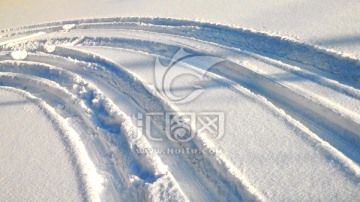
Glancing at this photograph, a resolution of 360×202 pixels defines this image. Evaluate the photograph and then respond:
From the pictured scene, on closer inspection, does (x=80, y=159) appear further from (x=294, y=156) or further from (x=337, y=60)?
(x=337, y=60)

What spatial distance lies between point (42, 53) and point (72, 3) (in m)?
3.37

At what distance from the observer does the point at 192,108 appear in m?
4.71

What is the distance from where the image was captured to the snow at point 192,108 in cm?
362

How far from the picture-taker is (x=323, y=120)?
4051 mm

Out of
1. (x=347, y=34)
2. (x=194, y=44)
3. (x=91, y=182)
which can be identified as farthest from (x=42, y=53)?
(x=347, y=34)
